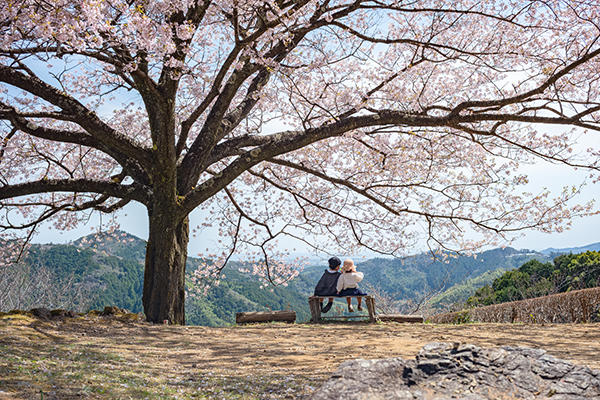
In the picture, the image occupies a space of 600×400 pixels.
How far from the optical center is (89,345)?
226 inches

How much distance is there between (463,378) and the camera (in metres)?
2.64

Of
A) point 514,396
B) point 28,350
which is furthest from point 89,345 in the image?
point 514,396

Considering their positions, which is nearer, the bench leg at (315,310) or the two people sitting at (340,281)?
the two people sitting at (340,281)

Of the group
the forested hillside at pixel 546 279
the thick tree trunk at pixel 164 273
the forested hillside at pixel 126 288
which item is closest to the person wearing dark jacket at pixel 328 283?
the thick tree trunk at pixel 164 273

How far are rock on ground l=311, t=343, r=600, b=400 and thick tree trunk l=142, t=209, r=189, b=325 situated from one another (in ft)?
20.4

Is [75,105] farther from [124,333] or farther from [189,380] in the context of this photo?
[189,380]

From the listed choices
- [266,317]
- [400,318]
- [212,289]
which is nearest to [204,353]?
[266,317]

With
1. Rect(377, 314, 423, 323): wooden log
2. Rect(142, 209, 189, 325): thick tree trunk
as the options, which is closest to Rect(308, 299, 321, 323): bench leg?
Rect(377, 314, 423, 323): wooden log

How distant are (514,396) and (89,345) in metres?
5.22

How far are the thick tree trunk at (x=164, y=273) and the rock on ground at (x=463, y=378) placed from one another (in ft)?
20.4

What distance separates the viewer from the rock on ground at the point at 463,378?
2482 millimetres

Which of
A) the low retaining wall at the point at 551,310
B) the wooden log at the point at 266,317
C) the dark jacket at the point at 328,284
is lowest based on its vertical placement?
A: the low retaining wall at the point at 551,310

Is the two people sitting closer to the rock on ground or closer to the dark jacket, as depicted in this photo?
the dark jacket

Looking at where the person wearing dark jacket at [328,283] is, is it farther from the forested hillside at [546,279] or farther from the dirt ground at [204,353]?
the forested hillside at [546,279]
